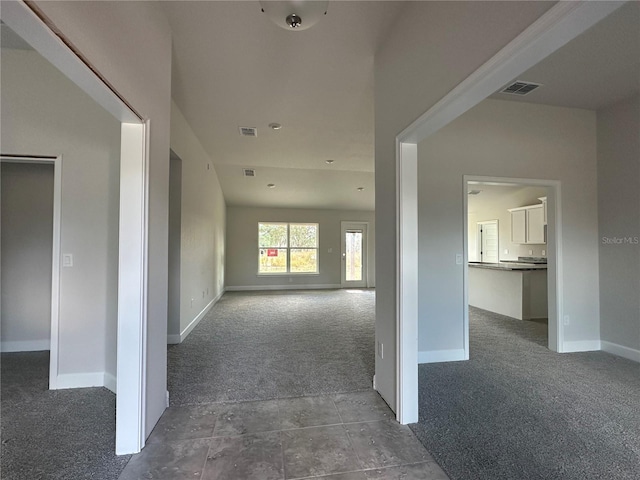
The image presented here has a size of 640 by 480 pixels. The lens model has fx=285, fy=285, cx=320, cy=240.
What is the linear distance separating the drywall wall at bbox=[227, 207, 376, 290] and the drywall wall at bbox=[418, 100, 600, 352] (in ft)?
17.1

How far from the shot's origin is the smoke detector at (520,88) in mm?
2789

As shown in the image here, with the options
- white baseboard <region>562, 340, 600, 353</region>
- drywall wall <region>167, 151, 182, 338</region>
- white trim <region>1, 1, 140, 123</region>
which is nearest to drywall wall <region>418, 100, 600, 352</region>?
white baseboard <region>562, 340, 600, 353</region>

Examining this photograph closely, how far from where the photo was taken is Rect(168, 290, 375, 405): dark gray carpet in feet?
7.83

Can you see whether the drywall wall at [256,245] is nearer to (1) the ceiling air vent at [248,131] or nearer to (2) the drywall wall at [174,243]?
(1) the ceiling air vent at [248,131]

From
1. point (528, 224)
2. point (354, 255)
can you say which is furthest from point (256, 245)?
point (528, 224)

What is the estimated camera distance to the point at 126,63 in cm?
150

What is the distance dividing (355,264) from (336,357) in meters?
5.51

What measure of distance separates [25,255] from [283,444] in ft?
11.6

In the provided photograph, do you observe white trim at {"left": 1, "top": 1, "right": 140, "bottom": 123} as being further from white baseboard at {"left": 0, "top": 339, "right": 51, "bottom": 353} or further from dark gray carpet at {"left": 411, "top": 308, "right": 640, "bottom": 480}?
white baseboard at {"left": 0, "top": 339, "right": 51, "bottom": 353}

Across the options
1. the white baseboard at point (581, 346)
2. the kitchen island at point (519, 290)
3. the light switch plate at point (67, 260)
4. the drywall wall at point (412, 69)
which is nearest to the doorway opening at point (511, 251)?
the kitchen island at point (519, 290)

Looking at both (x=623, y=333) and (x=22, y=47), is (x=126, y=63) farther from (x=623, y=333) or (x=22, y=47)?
(x=623, y=333)

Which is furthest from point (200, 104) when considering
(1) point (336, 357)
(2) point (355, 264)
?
(2) point (355, 264)

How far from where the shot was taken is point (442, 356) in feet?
9.85

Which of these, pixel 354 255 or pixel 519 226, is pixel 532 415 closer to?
pixel 519 226
